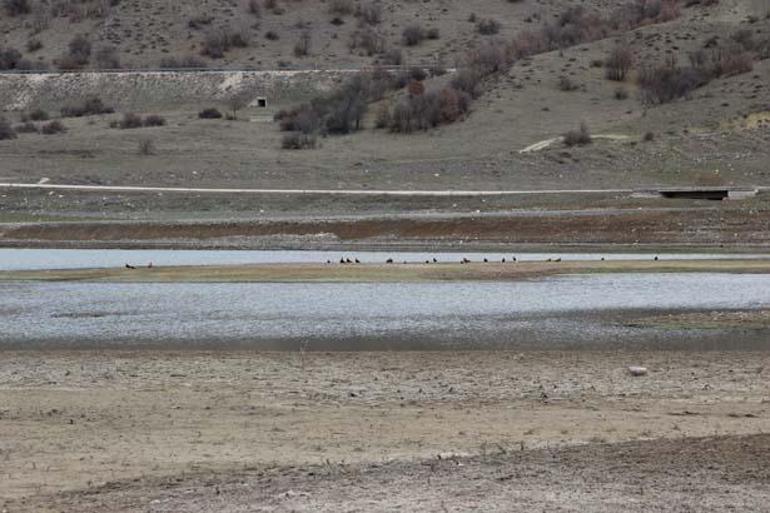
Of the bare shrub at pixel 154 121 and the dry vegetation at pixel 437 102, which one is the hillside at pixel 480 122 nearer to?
the dry vegetation at pixel 437 102

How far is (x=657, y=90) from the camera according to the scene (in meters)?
70.2

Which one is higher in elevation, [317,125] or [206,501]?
[206,501]

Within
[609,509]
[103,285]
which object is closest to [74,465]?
[609,509]

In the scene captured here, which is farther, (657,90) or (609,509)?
(657,90)

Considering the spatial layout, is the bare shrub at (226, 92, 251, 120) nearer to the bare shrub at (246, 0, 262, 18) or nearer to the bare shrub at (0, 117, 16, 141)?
the bare shrub at (0, 117, 16, 141)

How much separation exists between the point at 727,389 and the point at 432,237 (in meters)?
25.9

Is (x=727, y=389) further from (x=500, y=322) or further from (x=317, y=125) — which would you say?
(x=317, y=125)

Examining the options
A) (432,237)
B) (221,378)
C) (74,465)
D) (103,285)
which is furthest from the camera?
(432,237)

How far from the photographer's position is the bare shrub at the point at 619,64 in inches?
2977

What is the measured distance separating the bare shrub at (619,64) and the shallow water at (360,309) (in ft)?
157

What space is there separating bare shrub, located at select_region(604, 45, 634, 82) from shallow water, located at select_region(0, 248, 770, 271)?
133 ft

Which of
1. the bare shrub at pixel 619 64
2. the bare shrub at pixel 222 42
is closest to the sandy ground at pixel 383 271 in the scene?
the bare shrub at pixel 619 64

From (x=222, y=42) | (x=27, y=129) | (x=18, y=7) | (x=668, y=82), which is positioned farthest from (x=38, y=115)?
(x=668, y=82)

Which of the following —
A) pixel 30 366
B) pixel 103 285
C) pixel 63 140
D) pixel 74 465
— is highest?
pixel 74 465
